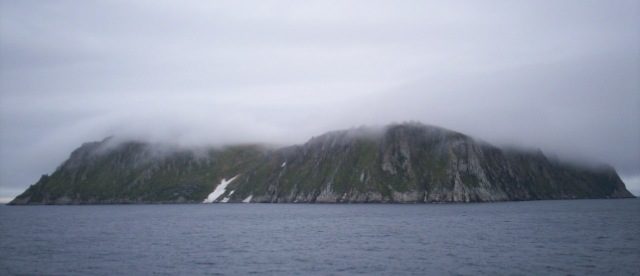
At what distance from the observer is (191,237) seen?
307ft

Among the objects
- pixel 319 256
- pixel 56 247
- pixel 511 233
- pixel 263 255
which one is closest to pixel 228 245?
pixel 263 255

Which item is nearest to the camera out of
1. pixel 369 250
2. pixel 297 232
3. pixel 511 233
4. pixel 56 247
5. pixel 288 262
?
pixel 288 262

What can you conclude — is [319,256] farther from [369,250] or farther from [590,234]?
[590,234]

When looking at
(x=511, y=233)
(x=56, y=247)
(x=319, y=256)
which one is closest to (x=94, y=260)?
(x=56, y=247)

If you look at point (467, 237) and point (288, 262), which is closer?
point (288, 262)

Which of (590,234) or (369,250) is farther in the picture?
(590,234)

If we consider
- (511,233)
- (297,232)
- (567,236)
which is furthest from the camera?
(297,232)

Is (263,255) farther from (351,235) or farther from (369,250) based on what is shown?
(351,235)

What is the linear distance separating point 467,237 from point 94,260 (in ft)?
200

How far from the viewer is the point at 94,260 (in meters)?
64.3

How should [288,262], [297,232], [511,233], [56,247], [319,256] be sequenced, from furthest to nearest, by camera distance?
[297,232] < [511,233] < [56,247] < [319,256] < [288,262]

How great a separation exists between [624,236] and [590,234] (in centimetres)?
562

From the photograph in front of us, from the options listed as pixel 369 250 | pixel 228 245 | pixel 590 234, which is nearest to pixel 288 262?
pixel 369 250

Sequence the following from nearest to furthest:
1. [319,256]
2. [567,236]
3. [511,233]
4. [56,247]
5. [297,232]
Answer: [319,256], [56,247], [567,236], [511,233], [297,232]
